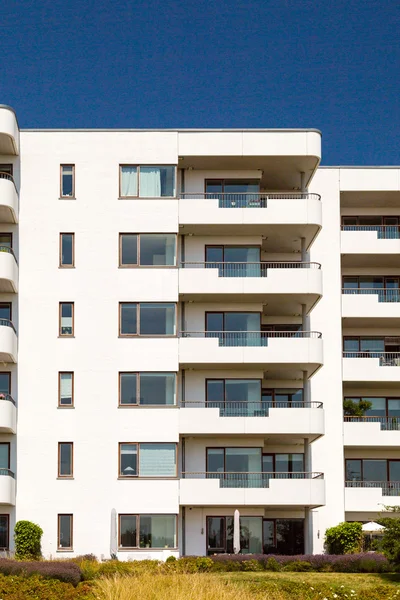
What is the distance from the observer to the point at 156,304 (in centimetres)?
5150

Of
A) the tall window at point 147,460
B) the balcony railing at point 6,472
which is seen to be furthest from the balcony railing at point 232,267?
the balcony railing at point 6,472

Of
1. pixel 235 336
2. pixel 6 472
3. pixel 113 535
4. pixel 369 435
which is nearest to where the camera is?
pixel 113 535

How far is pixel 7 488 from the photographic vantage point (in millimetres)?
48594

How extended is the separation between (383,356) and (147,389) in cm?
1428

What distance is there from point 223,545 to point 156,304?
40.4ft

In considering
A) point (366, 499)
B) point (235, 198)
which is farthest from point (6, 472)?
point (366, 499)

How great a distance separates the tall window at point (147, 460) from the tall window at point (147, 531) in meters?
2.08

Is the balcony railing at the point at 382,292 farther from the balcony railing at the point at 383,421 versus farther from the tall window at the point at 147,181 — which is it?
the tall window at the point at 147,181

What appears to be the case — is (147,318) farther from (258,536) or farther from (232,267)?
(258,536)

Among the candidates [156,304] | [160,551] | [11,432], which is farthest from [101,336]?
[160,551]

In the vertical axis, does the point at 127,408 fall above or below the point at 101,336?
below

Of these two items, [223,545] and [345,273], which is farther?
[345,273]

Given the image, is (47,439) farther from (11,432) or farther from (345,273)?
(345,273)

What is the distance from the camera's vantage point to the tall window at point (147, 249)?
51.9m
